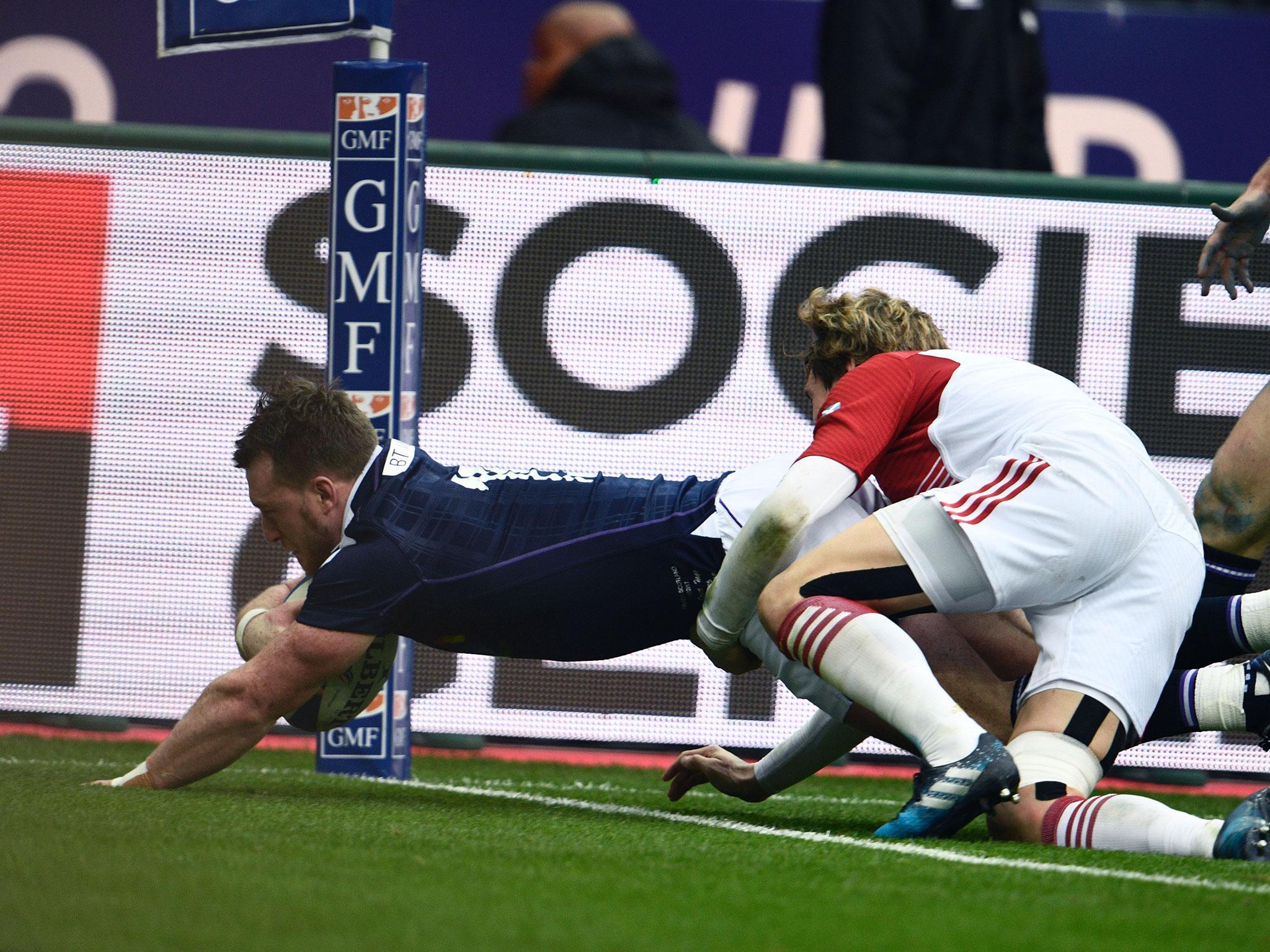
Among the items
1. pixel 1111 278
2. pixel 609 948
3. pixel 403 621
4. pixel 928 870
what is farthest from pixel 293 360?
pixel 609 948

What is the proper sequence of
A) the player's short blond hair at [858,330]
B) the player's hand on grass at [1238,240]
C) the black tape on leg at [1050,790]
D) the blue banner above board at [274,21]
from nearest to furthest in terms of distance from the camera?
the black tape on leg at [1050,790]
the player's short blond hair at [858,330]
the player's hand on grass at [1238,240]
the blue banner above board at [274,21]

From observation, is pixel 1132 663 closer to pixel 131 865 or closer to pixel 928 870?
pixel 928 870

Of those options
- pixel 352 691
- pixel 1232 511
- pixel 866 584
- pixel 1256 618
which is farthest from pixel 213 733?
Result: pixel 1232 511

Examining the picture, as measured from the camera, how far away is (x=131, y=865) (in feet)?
7.73

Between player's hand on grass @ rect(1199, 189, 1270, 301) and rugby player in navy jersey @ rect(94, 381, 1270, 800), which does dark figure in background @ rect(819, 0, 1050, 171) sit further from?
rugby player in navy jersey @ rect(94, 381, 1270, 800)

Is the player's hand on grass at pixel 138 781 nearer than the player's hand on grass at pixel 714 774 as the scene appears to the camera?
Yes

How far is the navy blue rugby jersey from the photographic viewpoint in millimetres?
3320

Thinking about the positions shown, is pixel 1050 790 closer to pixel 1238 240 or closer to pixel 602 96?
pixel 1238 240

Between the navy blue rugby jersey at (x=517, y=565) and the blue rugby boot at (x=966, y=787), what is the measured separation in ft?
2.34

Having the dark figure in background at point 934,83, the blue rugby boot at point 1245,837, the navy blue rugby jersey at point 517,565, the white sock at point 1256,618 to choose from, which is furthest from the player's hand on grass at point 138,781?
the dark figure in background at point 934,83

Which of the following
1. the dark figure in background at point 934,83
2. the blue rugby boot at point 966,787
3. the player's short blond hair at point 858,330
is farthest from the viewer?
the dark figure in background at point 934,83

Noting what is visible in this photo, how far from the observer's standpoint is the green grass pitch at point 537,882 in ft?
6.49

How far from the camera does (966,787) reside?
2.81 meters

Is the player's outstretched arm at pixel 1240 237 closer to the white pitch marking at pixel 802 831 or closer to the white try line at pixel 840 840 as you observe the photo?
the white pitch marking at pixel 802 831
